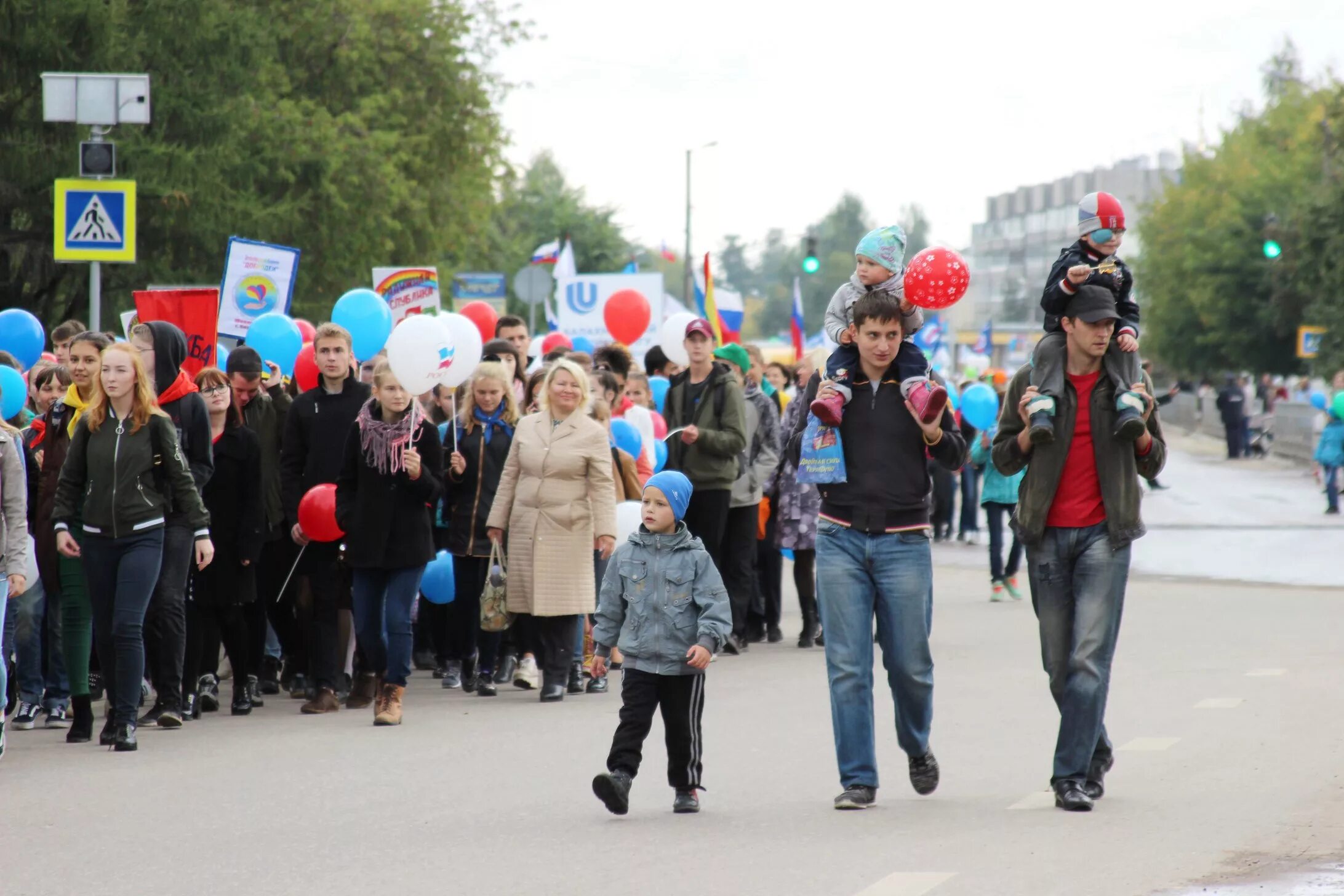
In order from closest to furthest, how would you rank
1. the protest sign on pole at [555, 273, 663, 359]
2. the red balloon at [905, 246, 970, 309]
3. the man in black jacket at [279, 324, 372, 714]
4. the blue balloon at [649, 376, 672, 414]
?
the red balloon at [905, 246, 970, 309]
the man in black jacket at [279, 324, 372, 714]
the blue balloon at [649, 376, 672, 414]
the protest sign on pole at [555, 273, 663, 359]

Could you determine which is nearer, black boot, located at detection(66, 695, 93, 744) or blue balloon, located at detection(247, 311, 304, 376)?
black boot, located at detection(66, 695, 93, 744)

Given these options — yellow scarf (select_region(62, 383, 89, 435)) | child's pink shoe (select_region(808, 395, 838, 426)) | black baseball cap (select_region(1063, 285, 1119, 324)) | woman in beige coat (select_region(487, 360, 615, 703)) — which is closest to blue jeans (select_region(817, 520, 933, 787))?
child's pink shoe (select_region(808, 395, 838, 426))

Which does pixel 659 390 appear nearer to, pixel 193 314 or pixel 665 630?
pixel 193 314

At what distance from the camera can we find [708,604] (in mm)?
7508

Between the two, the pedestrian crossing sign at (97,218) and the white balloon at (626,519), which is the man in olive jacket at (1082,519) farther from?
the pedestrian crossing sign at (97,218)

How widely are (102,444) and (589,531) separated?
2923mm

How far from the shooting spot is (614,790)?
283 inches

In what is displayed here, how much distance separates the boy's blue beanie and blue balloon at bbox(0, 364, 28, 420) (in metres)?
4.33

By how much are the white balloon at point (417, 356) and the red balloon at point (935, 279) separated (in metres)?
3.77

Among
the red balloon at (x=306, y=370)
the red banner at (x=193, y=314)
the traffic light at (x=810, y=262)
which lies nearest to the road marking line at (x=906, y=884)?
the red balloon at (x=306, y=370)

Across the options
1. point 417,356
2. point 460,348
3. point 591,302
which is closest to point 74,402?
point 417,356

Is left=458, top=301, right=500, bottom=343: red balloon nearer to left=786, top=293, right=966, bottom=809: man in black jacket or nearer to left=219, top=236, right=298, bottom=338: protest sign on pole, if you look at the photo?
left=219, top=236, right=298, bottom=338: protest sign on pole

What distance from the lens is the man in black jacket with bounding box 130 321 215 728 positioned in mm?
9430

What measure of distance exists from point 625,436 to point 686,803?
4941mm
